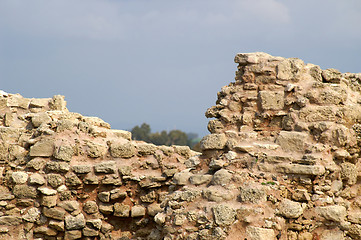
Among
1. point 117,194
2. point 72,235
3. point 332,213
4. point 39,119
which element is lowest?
point 72,235

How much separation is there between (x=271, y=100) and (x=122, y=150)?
2.94m

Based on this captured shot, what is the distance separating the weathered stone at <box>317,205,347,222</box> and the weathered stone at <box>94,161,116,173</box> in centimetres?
366

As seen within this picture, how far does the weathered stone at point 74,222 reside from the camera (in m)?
8.18

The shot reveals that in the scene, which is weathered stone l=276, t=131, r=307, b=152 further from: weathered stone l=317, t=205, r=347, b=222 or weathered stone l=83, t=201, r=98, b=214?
weathered stone l=83, t=201, r=98, b=214

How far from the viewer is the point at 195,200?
21.6 feet

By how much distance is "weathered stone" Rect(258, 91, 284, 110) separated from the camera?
7.22 metres

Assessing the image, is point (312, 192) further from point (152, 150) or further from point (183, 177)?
point (152, 150)

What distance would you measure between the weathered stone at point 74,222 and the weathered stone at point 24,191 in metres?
0.70

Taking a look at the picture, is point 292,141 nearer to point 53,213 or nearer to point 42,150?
point 53,213

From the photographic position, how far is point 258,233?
20.0 ft

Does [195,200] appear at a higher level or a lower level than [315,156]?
lower

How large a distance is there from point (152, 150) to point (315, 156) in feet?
10.7

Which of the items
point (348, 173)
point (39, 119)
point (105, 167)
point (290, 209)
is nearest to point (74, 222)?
point (105, 167)

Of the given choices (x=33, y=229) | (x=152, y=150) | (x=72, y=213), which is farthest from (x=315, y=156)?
(x=33, y=229)
